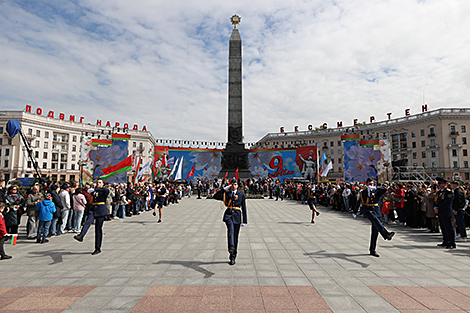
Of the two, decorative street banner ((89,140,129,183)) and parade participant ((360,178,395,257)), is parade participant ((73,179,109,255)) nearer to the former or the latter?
parade participant ((360,178,395,257))

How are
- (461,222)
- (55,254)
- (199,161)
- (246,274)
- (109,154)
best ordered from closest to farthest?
(246,274) < (55,254) < (461,222) < (109,154) < (199,161)

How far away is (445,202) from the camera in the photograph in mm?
7211

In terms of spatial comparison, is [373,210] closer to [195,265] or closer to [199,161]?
[195,265]

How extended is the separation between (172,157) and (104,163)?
10092mm

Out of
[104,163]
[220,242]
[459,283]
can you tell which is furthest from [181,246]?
[104,163]

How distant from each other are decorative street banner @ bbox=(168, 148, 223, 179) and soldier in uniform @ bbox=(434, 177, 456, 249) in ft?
117

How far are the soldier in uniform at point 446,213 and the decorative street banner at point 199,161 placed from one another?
117ft

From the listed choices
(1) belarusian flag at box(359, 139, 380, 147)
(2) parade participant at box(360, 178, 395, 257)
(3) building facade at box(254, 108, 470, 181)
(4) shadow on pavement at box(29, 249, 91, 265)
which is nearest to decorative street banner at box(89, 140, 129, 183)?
(4) shadow on pavement at box(29, 249, 91, 265)

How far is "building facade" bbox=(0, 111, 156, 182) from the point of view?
5716 centimetres

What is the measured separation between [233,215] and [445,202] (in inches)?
234

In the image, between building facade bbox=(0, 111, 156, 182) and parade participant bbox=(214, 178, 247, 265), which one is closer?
parade participant bbox=(214, 178, 247, 265)

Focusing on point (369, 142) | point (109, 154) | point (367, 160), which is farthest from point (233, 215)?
point (109, 154)

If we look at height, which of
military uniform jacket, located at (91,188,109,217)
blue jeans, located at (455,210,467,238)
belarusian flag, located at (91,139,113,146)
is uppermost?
belarusian flag, located at (91,139,113,146)

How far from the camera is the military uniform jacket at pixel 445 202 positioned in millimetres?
7160
